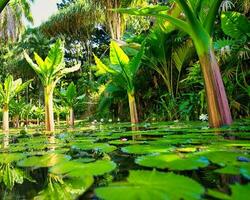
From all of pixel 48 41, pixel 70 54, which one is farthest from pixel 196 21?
pixel 70 54

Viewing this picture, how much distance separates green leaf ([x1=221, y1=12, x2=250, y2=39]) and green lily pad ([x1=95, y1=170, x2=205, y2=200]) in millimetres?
4964

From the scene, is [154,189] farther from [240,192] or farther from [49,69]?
[49,69]

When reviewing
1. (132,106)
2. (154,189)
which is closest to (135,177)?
(154,189)

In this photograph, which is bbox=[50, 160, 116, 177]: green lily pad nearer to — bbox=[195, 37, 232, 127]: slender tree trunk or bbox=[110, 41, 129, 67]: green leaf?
bbox=[195, 37, 232, 127]: slender tree trunk

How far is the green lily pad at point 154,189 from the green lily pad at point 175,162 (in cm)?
27

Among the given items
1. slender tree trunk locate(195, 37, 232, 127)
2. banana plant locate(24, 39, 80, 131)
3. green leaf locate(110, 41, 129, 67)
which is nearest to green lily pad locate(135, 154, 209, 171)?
slender tree trunk locate(195, 37, 232, 127)

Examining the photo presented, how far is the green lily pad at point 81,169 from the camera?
58.2 inches

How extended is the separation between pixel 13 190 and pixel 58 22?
59.0 ft

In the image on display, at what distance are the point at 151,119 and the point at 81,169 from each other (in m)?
7.37

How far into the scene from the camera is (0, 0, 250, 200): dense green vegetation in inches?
50.9

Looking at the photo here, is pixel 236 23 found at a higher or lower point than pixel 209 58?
higher

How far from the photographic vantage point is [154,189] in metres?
1.06

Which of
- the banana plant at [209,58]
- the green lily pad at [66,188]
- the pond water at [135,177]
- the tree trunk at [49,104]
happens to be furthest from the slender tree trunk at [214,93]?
the tree trunk at [49,104]

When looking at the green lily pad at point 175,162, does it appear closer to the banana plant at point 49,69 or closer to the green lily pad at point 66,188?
the green lily pad at point 66,188
